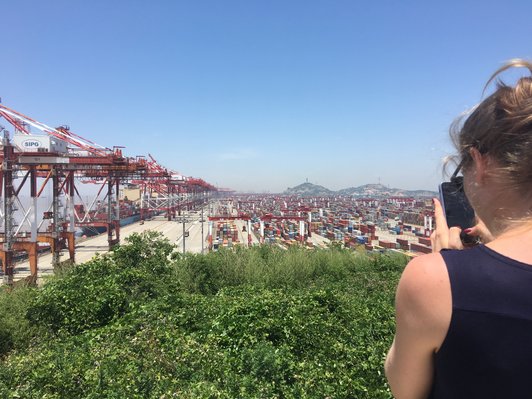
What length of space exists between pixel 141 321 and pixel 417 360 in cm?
520

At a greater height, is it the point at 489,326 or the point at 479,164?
the point at 479,164

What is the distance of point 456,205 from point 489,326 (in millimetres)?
435

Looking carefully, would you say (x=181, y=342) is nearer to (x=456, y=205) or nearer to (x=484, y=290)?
(x=456, y=205)

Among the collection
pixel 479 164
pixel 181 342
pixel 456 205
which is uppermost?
pixel 479 164

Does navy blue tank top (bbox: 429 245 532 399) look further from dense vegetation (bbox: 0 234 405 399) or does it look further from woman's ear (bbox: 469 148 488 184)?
dense vegetation (bbox: 0 234 405 399)

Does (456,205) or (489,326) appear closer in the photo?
(489,326)

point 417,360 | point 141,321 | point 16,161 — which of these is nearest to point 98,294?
point 141,321

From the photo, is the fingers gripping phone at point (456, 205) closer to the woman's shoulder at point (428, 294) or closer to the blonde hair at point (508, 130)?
the blonde hair at point (508, 130)

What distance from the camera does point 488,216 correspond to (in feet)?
2.59

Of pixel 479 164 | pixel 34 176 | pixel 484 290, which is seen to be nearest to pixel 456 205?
pixel 479 164

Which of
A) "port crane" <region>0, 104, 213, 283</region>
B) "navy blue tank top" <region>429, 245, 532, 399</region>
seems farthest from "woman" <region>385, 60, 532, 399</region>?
"port crane" <region>0, 104, 213, 283</region>

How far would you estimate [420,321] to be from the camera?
26.4 inches

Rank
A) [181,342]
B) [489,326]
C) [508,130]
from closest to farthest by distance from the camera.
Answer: [489,326]
[508,130]
[181,342]

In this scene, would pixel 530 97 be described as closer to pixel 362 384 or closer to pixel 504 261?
pixel 504 261
